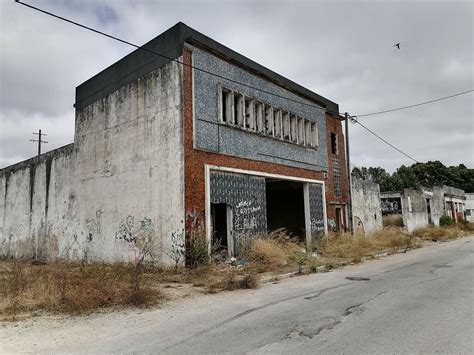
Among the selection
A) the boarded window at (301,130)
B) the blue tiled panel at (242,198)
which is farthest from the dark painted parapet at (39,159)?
the boarded window at (301,130)

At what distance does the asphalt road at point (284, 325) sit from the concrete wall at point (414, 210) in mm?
24513

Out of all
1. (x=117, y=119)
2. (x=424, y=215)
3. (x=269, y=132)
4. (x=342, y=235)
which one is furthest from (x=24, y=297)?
(x=424, y=215)

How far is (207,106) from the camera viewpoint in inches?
555

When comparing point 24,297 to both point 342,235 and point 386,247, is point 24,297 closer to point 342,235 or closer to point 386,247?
point 342,235

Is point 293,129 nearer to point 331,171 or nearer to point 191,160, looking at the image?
point 331,171

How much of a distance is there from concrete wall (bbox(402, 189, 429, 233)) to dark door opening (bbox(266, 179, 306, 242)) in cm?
1366

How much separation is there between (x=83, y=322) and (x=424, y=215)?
1427 inches

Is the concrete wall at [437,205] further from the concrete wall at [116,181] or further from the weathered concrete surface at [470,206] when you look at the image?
the concrete wall at [116,181]

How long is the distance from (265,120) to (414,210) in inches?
903

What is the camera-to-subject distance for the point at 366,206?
26.0 m

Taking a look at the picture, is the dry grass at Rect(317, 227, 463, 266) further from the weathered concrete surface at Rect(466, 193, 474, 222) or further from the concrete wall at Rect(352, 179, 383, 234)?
the weathered concrete surface at Rect(466, 193, 474, 222)

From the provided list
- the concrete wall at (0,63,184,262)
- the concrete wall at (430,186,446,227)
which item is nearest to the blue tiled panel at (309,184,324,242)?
the concrete wall at (0,63,184,262)

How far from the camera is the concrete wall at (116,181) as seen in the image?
13250mm

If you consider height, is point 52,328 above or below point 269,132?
below
